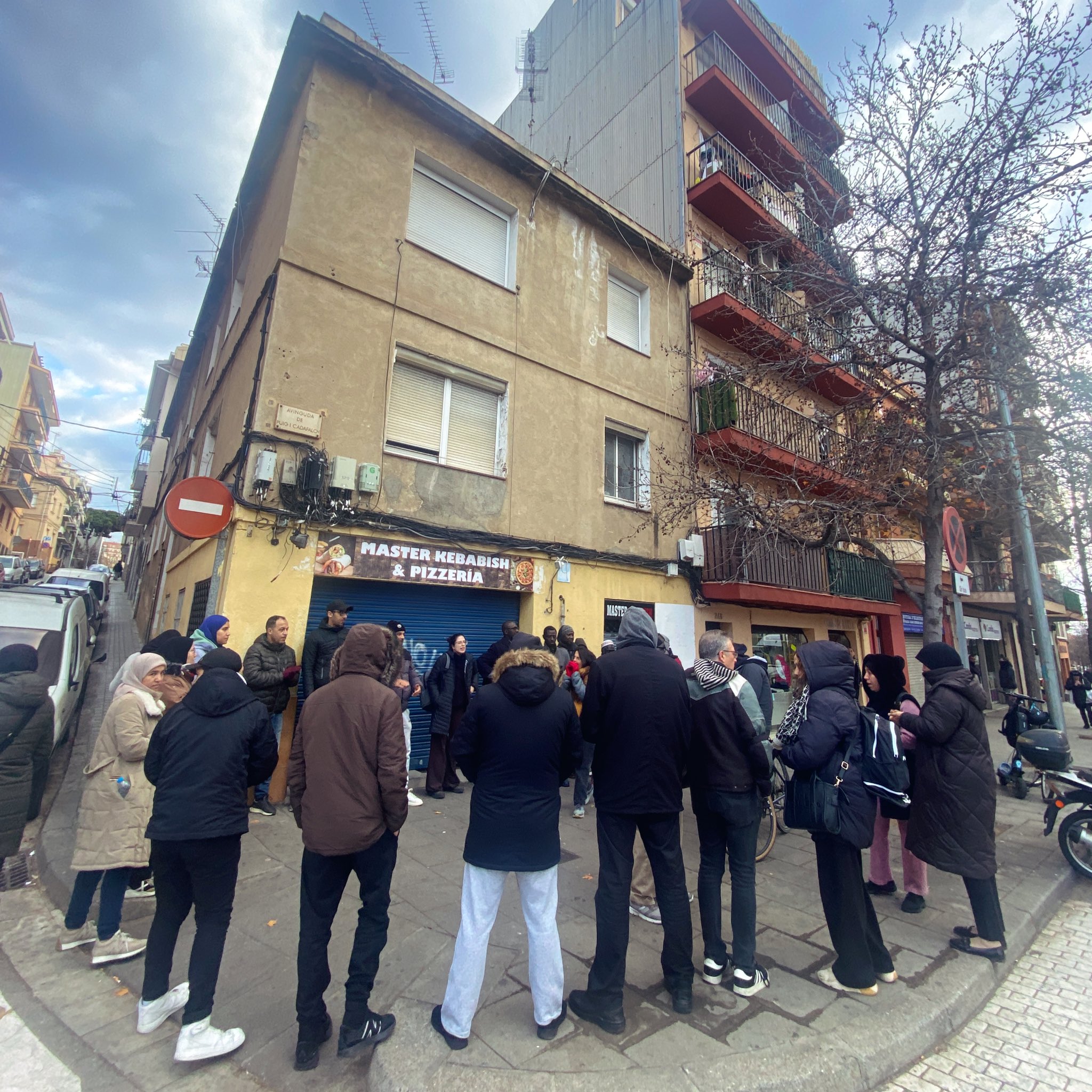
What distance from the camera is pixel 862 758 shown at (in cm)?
335

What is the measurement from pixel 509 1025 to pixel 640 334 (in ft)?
36.3

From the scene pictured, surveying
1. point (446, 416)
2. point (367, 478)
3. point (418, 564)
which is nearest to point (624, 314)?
point (446, 416)

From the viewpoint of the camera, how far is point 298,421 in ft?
21.7

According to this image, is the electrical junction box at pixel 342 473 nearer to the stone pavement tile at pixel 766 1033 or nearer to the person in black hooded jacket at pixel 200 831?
the person in black hooded jacket at pixel 200 831

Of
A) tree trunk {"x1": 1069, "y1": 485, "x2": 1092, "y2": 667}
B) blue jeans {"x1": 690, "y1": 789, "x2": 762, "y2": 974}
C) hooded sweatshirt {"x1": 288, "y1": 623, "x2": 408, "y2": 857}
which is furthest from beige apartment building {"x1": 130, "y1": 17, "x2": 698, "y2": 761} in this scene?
tree trunk {"x1": 1069, "y1": 485, "x2": 1092, "y2": 667}

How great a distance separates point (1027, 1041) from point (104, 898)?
5.12m

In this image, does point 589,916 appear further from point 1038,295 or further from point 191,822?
point 1038,295

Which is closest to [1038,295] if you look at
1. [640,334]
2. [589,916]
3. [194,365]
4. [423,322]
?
[640,334]

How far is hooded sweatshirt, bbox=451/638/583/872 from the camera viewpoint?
8.66 ft

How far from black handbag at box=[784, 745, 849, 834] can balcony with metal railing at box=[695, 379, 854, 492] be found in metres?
8.00

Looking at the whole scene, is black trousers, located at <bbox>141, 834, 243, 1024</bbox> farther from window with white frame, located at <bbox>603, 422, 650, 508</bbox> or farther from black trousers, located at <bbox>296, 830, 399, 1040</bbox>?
window with white frame, located at <bbox>603, 422, 650, 508</bbox>

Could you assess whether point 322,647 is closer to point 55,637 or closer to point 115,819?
point 115,819

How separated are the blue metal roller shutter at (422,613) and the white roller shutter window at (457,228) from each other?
194 inches

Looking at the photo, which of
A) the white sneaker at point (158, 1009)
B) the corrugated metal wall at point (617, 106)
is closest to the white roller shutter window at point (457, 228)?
the corrugated metal wall at point (617, 106)
